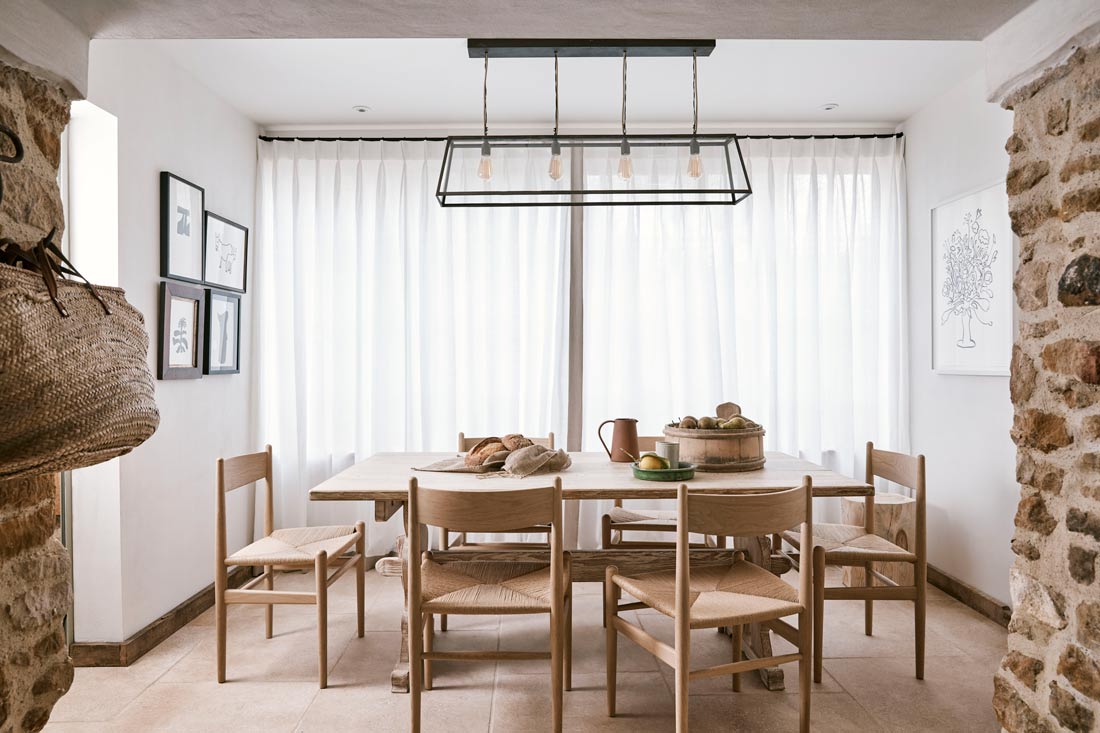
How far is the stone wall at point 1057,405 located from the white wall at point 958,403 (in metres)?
1.55

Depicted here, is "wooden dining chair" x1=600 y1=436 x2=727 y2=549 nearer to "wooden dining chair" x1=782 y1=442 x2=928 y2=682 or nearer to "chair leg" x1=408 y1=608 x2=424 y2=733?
"wooden dining chair" x1=782 y1=442 x2=928 y2=682

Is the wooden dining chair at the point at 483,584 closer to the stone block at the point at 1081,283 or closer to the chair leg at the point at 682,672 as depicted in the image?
the chair leg at the point at 682,672

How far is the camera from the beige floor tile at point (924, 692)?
8.08ft

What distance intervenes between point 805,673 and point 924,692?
86 centimetres

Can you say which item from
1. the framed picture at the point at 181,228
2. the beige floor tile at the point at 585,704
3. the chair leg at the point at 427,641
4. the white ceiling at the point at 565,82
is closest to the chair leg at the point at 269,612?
the chair leg at the point at 427,641

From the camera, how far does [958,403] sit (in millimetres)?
3711

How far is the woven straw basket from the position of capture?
4.09 ft


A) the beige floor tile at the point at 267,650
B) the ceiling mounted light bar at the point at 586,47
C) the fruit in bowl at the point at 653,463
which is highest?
the ceiling mounted light bar at the point at 586,47

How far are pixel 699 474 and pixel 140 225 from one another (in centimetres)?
259

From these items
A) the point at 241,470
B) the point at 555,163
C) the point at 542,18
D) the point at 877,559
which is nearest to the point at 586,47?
the point at 555,163

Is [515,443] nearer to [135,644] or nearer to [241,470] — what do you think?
[241,470]

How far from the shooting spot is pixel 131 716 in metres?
2.53

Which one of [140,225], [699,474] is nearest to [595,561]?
[699,474]

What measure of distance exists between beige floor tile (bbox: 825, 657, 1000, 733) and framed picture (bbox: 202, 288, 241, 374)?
3.25 meters
